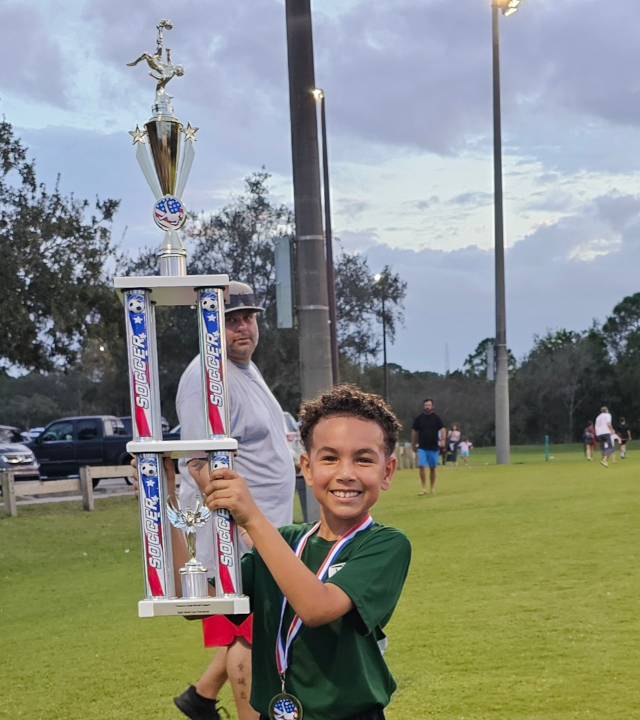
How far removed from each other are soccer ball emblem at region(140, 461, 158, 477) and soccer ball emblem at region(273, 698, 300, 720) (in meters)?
0.78

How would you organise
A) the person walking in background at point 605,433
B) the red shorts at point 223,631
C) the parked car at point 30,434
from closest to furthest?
the red shorts at point 223,631, the person walking in background at point 605,433, the parked car at point 30,434

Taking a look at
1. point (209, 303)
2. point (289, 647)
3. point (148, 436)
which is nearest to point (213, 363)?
point (209, 303)

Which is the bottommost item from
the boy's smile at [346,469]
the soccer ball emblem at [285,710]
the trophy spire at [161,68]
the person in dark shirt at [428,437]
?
the person in dark shirt at [428,437]

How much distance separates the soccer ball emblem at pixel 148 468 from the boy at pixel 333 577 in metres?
0.30

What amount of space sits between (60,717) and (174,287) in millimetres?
3576

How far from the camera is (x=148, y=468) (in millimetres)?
3027

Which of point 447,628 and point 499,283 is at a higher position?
point 499,283

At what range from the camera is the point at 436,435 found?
19.8 metres

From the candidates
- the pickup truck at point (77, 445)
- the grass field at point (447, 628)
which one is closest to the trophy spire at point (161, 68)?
the grass field at point (447, 628)

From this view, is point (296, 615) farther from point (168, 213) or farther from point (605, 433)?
point (605, 433)

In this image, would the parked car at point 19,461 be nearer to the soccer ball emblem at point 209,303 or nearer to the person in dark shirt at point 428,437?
the person in dark shirt at point 428,437

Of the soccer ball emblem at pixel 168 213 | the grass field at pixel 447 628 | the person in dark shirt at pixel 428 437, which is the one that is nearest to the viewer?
the soccer ball emblem at pixel 168 213

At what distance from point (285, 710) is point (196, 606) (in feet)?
1.30

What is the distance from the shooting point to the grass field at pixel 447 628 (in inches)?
225
